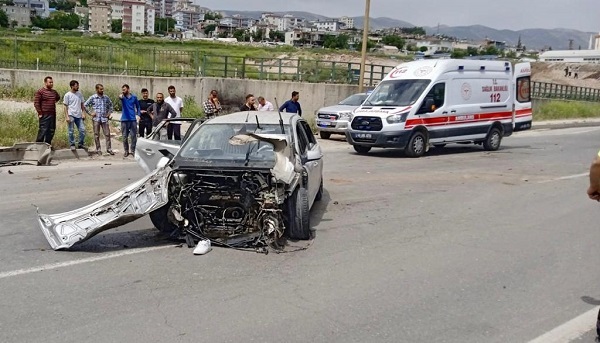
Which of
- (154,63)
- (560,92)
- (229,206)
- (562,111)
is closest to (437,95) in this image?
(229,206)

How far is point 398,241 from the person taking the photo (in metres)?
8.02

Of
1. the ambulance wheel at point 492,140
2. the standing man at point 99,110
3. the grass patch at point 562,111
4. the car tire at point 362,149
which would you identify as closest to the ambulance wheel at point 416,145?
the car tire at point 362,149

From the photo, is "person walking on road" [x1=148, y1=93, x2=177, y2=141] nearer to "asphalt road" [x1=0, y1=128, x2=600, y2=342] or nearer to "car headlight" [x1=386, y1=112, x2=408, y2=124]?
"asphalt road" [x1=0, y1=128, x2=600, y2=342]

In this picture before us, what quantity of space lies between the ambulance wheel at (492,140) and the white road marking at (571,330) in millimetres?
13736

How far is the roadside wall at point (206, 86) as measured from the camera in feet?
87.6

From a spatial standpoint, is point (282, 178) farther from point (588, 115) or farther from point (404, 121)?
point (588, 115)

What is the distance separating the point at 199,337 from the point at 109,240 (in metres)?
3.20

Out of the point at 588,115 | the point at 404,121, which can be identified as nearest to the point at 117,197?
the point at 404,121

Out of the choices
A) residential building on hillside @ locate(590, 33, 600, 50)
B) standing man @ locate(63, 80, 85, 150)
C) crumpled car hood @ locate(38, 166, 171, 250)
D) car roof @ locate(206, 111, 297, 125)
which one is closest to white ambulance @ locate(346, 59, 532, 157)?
standing man @ locate(63, 80, 85, 150)

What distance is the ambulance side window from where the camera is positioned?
16.9m

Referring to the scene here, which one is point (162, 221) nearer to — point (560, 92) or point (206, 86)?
point (206, 86)

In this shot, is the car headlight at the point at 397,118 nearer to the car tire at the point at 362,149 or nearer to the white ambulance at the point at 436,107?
the white ambulance at the point at 436,107

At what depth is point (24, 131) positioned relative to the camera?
53.2 feet

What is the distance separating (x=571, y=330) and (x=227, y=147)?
4.46 meters
